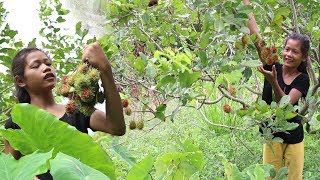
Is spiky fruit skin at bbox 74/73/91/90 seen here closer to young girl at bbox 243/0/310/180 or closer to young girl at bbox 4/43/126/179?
young girl at bbox 4/43/126/179

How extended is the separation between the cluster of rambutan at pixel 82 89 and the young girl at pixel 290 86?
1002mm

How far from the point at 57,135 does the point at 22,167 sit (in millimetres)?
243

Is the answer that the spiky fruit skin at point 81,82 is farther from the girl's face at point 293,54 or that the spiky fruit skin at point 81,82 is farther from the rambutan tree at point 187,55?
the girl's face at point 293,54

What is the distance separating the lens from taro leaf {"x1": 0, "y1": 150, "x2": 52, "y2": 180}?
729 millimetres

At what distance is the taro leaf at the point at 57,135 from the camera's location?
977 mm

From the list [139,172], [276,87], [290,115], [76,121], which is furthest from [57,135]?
[276,87]

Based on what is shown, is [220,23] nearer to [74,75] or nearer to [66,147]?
[74,75]

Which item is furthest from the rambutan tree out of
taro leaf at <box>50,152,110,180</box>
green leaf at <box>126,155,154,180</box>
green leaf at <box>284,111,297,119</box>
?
taro leaf at <box>50,152,110,180</box>

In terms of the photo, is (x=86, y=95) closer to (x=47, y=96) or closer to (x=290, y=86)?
(x=47, y=96)

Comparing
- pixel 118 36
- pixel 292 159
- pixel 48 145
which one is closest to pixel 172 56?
pixel 48 145

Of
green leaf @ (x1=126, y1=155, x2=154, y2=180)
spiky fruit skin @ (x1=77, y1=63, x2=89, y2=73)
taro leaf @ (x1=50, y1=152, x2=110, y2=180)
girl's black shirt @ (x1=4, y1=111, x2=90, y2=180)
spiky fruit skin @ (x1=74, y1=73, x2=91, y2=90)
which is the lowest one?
girl's black shirt @ (x1=4, y1=111, x2=90, y2=180)

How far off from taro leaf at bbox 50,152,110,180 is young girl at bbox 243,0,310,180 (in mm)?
1597

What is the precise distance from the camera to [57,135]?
99 cm

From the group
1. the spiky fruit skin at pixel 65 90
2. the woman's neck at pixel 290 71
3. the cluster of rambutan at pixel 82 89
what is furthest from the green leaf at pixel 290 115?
the spiky fruit skin at pixel 65 90
